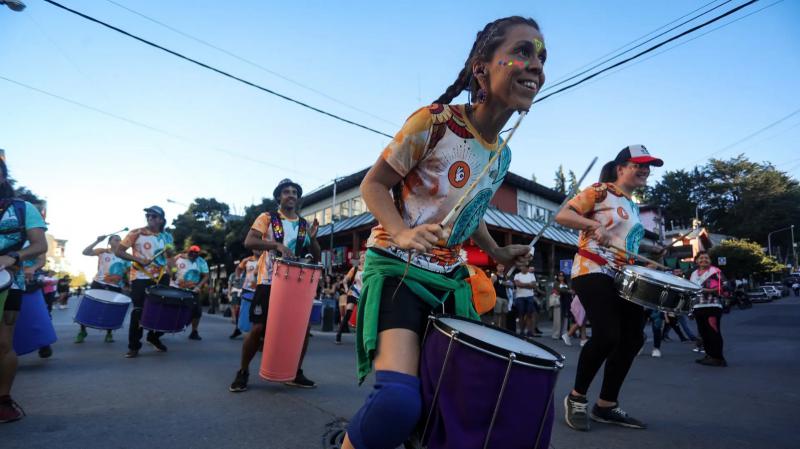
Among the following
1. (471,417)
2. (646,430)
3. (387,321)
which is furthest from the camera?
(646,430)

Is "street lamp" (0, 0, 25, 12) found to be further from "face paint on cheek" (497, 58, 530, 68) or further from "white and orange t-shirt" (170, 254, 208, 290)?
"face paint on cheek" (497, 58, 530, 68)

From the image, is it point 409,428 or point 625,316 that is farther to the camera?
point 625,316

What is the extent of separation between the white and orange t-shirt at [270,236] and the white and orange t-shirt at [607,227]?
110 inches

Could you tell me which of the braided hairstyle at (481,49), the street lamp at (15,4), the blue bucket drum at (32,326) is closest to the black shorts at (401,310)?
the braided hairstyle at (481,49)

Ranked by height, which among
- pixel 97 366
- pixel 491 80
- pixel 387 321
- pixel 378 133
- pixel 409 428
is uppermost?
pixel 378 133

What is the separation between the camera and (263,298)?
4.89 metres

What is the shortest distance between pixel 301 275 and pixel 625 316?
8.87 feet

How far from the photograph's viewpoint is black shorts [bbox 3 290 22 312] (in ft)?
12.4

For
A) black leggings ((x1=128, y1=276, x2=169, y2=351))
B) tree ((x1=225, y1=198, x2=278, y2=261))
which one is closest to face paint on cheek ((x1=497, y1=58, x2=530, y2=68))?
black leggings ((x1=128, y1=276, x2=169, y2=351))

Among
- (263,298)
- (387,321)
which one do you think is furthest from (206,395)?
(387,321)

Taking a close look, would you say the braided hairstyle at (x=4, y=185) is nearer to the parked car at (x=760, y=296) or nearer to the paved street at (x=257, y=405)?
the paved street at (x=257, y=405)

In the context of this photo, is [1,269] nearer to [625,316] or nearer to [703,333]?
[625,316]

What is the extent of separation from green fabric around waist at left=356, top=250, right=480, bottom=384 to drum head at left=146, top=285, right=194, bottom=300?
6.24 meters

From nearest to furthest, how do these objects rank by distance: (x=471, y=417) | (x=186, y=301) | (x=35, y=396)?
(x=471, y=417) → (x=35, y=396) → (x=186, y=301)
